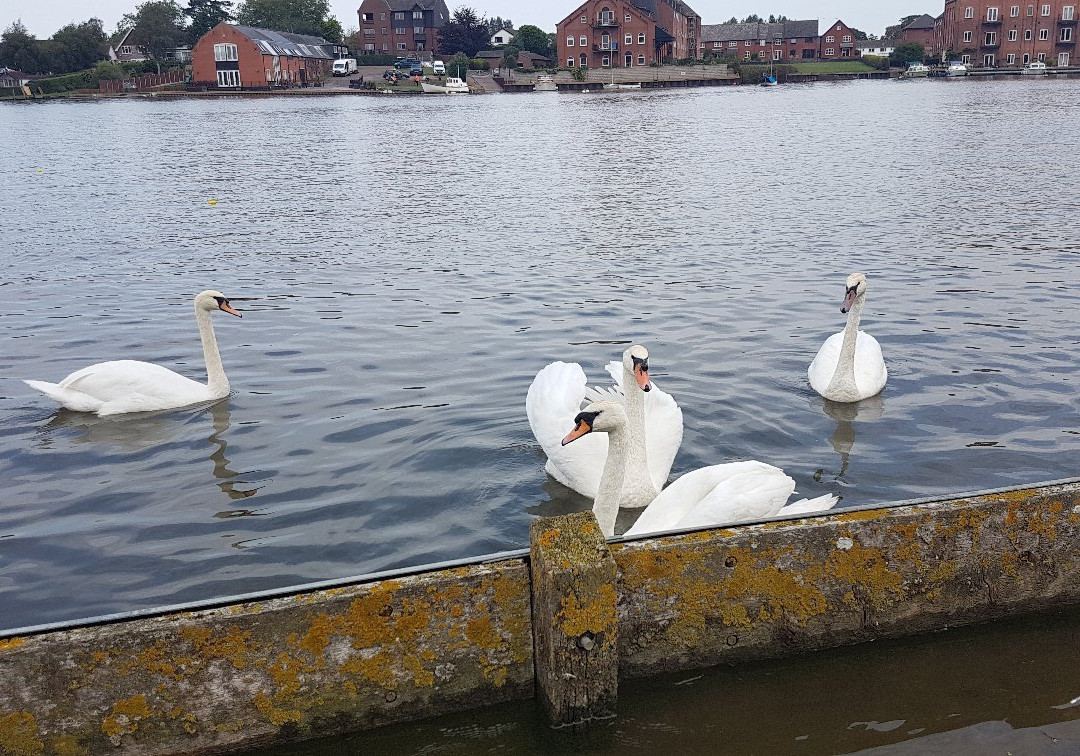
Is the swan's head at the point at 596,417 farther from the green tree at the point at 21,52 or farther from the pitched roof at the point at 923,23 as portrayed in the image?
the pitched roof at the point at 923,23

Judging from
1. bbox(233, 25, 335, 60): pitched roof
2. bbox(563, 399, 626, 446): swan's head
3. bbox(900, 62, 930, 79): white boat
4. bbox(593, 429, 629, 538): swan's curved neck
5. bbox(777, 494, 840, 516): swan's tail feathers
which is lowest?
bbox(777, 494, 840, 516): swan's tail feathers

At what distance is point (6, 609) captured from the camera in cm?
543

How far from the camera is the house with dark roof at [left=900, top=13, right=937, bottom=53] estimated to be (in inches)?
5576

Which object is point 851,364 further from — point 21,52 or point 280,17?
point 280,17

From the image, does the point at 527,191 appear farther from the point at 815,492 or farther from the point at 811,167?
the point at 815,492

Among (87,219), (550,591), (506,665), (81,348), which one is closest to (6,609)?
(506,665)

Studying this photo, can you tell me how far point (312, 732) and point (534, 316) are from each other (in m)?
8.20

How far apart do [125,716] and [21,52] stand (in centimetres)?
13285

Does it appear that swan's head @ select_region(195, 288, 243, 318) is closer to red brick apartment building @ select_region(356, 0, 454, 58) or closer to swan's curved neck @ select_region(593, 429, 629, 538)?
swan's curved neck @ select_region(593, 429, 629, 538)

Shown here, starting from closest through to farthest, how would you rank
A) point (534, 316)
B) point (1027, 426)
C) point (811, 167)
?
point (1027, 426)
point (534, 316)
point (811, 167)

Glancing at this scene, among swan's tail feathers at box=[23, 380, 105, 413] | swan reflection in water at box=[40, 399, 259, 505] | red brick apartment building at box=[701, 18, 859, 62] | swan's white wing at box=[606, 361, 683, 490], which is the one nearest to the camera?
swan's white wing at box=[606, 361, 683, 490]

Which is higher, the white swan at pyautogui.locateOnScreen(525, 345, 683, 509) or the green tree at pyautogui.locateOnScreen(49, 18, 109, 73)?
the green tree at pyautogui.locateOnScreen(49, 18, 109, 73)

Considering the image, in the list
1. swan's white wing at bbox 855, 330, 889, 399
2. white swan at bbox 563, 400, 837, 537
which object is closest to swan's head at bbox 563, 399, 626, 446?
white swan at bbox 563, 400, 837, 537

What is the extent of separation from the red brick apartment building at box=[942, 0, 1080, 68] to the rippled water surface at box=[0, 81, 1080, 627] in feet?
342
